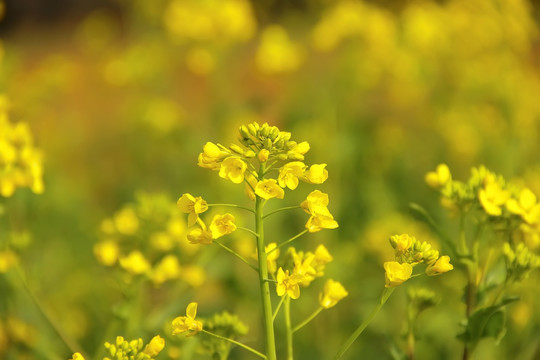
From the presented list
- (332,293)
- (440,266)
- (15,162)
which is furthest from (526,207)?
(15,162)

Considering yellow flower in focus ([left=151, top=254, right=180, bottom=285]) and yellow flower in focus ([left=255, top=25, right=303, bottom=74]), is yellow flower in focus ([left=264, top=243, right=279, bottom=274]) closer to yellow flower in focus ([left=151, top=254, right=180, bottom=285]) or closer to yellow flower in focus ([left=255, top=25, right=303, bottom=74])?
yellow flower in focus ([left=151, top=254, right=180, bottom=285])

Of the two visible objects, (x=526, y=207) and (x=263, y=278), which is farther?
(x=526, y=207)

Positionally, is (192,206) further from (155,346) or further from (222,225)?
(155,346)

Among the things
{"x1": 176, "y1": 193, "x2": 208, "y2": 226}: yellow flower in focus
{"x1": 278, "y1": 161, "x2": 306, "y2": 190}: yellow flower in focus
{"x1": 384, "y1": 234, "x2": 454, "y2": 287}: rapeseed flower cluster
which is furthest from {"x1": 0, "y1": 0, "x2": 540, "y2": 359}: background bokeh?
{"x1": 384, "y1": 234, "x2": 454, "y2": 287}: rapeseed flower cluster

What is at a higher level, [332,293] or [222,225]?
[222,225]

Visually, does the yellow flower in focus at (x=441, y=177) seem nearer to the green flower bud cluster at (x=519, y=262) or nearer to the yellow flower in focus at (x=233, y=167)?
the green flower bud cluster at (x=519, y=262)

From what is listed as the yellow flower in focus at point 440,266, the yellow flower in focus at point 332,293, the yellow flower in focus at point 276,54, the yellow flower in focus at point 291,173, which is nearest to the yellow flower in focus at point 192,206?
the yellow flower in focus at point 291,173

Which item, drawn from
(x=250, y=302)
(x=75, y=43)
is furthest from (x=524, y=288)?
(x=75, y=43)
